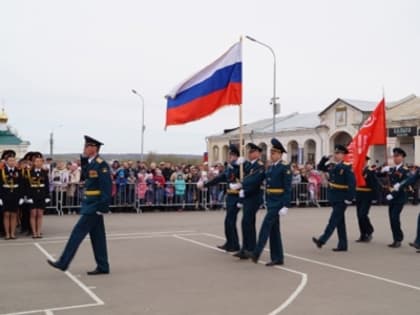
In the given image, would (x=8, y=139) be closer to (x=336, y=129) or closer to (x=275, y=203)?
(x=336, y=129)

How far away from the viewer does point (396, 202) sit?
1110 cm

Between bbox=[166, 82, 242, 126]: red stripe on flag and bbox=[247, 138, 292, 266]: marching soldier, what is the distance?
1.81m

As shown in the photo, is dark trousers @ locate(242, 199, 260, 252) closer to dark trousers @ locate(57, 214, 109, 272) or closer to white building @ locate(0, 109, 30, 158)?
dark trousers @ locate(57, 214, 109, 272)

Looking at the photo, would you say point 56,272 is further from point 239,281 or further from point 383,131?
point 383,131

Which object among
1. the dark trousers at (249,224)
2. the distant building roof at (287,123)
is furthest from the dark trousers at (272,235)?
the distant building roof at (287,123)

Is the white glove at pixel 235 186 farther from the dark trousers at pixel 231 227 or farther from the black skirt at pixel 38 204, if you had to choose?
the black skirt at pixel 38 204

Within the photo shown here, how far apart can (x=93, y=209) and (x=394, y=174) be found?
263 inches

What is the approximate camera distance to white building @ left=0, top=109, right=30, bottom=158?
2620cm

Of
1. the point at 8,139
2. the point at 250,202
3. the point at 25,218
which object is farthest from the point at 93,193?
the point at 8,139

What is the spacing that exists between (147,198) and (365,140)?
8.94m

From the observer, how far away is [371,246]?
11.0 meters

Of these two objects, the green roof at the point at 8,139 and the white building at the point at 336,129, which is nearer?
the green roof at the point at 8,139

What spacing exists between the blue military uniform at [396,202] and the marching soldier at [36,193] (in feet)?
24.8

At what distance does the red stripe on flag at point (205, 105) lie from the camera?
10.4 m
